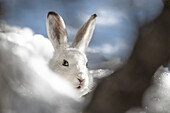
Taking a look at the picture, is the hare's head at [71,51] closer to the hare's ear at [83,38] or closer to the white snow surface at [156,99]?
the hare's ear at [83,38]

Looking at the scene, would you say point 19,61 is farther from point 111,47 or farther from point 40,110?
point 111,47

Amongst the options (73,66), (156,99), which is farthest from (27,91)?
(73,66)

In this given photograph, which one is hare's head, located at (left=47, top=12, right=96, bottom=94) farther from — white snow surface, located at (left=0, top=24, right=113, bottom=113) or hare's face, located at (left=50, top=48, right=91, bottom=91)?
white snow surface, located at (left=0, top=24, right=113, bottom=113)

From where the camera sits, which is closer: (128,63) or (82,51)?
(128,63)

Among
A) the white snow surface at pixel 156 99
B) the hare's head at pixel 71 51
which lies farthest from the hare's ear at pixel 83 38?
the white snow surface at pixel 156 99

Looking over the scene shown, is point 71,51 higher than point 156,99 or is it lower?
higher

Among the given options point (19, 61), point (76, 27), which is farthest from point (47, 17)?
point (19, 61)

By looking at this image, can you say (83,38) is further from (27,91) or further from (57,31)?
(27,91)
